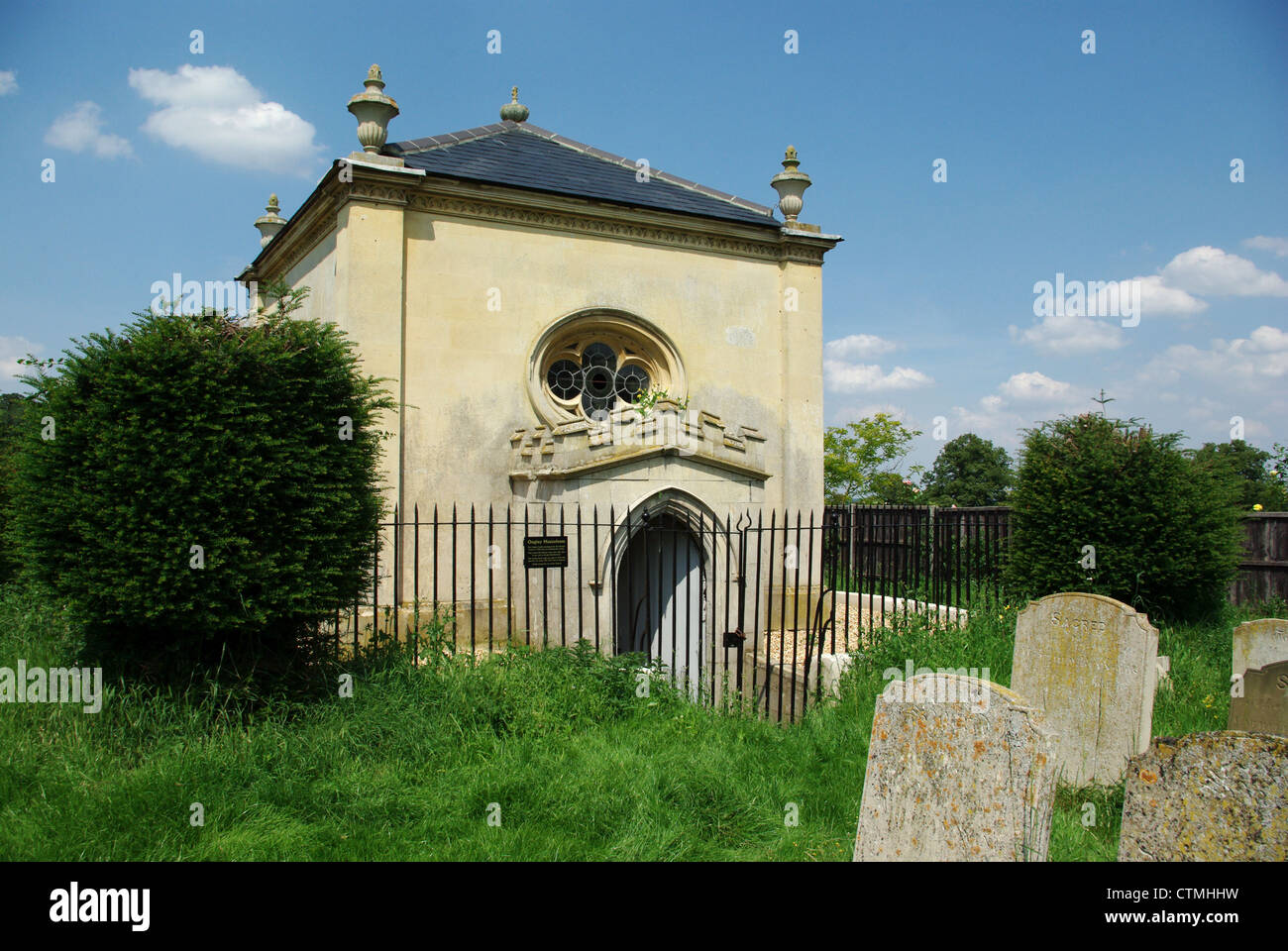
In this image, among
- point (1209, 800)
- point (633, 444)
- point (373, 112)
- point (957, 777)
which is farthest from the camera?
point (373, 112)

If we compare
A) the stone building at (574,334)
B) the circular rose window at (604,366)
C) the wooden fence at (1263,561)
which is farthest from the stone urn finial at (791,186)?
the wooden fence at (1263,561)

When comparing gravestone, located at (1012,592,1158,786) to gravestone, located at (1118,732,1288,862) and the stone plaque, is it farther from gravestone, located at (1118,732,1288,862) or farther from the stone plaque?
the stone plaque

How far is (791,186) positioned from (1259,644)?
31.7ft

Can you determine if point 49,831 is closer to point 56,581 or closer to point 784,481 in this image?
point 56,581

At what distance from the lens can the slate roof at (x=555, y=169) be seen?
39.3 feet

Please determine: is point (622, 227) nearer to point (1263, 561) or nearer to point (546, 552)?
point (546, 552)

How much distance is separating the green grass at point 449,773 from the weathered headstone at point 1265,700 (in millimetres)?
1004

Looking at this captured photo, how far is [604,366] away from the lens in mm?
12938

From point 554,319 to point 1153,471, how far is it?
325 inches

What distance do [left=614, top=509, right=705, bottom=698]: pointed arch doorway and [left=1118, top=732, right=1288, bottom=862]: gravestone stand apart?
7384 millimetres

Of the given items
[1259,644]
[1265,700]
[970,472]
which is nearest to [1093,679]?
[1265,700]

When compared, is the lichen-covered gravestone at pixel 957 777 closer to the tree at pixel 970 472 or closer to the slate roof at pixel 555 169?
the slate roof at pixel 555 169

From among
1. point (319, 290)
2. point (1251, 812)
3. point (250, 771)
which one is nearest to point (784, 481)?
point (319, 290)

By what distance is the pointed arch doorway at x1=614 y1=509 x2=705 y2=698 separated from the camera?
1066cm
